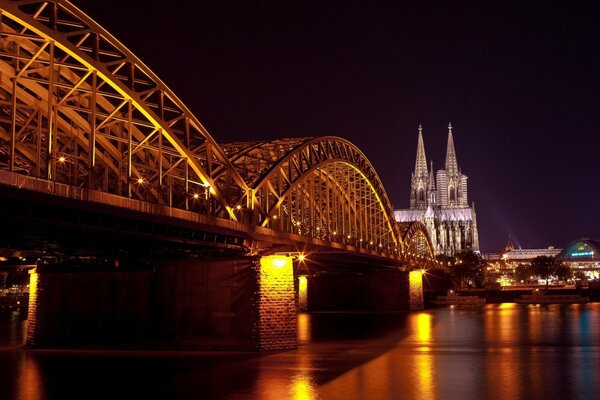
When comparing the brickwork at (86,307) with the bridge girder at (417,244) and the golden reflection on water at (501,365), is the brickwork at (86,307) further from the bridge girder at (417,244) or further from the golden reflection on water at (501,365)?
the bridge girder at (417,244)

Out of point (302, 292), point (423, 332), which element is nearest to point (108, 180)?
point (423, 332)

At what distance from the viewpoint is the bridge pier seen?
4288 cm

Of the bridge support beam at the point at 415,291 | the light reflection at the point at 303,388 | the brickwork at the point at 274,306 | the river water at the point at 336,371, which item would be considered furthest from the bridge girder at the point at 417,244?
the light reflection at the point at 303,388

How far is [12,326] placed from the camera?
73.5 m

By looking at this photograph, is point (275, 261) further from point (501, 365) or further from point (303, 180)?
point (303, 180)

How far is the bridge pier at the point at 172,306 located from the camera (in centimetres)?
4288

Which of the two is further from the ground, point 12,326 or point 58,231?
point 58,231

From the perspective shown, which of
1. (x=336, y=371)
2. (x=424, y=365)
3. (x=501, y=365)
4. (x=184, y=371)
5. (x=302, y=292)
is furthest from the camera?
(x=302, y=292)

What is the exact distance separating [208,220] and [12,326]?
4220cm

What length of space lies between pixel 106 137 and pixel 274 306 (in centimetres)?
1399

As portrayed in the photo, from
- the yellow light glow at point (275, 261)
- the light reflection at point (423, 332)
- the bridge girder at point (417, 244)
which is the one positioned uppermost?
the bridge girder at point (417, 244)

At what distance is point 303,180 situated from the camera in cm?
6216

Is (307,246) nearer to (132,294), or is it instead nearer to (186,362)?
(132,294)

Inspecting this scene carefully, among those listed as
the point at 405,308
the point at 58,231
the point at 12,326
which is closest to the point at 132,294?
the point at 58,231
